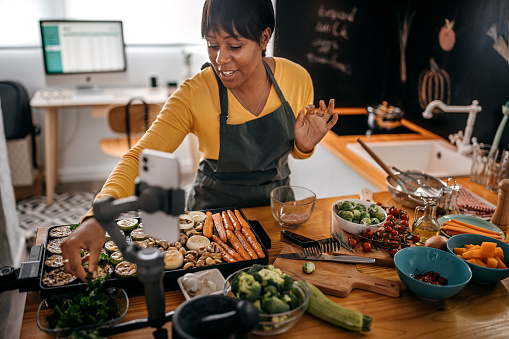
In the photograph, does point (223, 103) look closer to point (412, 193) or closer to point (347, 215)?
point (347, 215)

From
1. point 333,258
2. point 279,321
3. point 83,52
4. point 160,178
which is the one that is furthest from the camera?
point 83,52

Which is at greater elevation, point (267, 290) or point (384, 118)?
point (384, 118)

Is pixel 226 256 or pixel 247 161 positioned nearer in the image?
pixel 226 256

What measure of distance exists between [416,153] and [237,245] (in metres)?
1.77

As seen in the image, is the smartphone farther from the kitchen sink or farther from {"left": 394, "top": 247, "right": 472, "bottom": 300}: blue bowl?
the kitchen sink

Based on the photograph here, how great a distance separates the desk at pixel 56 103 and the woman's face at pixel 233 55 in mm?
2252

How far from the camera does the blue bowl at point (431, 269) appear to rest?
109 cm

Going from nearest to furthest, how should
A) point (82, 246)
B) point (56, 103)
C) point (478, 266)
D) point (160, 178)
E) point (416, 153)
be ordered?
point (160, 178) < point (82, 246) < point (478, 266) < point (416, 153) < point (56, 103)

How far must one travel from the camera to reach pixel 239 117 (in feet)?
5.23

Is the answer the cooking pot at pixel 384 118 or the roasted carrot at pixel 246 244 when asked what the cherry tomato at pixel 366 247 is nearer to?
the roasted carrot at pixel 246 244

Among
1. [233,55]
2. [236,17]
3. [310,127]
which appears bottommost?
[310,127]

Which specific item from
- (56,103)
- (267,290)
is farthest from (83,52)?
(267,290)

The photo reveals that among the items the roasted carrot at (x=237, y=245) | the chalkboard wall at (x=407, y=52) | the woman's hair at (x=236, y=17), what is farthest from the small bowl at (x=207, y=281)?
the chalkboard wall at (x=407, y=52)

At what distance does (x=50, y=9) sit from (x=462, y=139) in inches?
151
